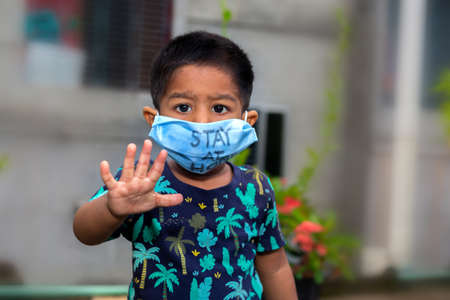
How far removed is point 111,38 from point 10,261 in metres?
1.33

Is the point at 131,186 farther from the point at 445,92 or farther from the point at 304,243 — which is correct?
the point at 445,92

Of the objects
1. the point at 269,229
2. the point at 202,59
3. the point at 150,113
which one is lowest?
the point at 269,229

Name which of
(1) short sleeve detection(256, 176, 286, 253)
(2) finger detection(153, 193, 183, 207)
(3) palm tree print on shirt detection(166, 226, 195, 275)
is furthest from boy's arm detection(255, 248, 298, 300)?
(2) finger detection(153, 193, 183, 207)

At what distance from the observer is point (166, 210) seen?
1.26 meters

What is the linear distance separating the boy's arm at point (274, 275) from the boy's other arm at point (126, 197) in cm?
44

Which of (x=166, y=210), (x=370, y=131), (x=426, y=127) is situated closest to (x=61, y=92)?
(x=166, y=210)

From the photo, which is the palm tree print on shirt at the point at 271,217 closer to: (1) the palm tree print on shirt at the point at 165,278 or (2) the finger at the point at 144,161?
(1) the palm tree print on shirt at the point at 165,278

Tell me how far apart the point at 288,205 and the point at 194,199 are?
1.08 meters

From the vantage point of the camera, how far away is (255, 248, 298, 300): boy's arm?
1466mm

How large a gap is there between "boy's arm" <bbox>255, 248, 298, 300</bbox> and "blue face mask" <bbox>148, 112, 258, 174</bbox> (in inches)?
15.6

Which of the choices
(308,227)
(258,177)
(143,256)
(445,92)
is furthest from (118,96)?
(445,92)

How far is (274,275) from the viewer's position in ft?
4.82

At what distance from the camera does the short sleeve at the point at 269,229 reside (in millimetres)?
1398

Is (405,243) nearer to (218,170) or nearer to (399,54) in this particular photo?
(399,54)
